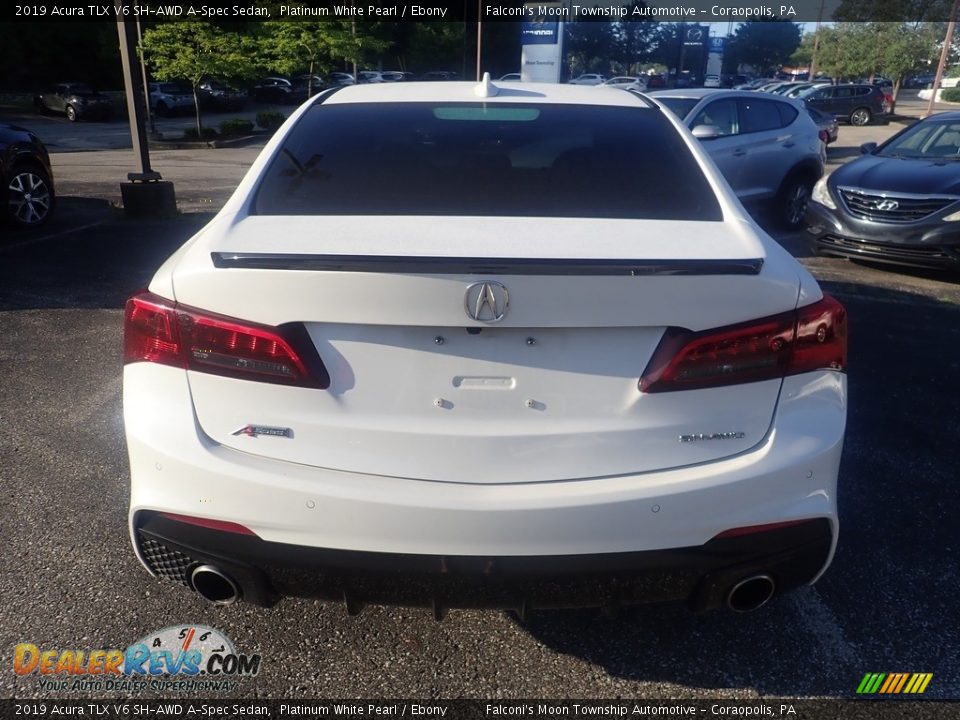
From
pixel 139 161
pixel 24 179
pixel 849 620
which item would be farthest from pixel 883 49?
pixel 849 620

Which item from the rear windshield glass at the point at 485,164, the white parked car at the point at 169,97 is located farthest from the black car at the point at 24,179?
the white parked car at the point at 169,97

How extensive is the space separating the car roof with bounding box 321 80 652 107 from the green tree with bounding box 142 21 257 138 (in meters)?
21.5

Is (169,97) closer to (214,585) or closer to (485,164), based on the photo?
(485,164)

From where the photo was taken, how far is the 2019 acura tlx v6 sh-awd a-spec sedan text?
6.09ft

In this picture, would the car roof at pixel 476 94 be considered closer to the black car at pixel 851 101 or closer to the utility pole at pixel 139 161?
the utility pole at pixel 139 161

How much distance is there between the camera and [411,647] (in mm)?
2473

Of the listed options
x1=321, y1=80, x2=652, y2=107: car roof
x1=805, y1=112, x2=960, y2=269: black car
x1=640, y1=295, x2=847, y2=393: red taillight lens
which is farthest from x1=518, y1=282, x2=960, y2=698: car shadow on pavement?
x1=805, y1=112, x2=960, y2=269: black car

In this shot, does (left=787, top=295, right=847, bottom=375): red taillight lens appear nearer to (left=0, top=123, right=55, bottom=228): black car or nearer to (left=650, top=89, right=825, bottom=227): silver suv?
(left=650, top=89, right=825, bottom=227): silver suv

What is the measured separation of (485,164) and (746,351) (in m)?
1.23

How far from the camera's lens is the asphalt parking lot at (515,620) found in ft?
7.71

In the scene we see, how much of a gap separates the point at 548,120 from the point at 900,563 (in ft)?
6.99

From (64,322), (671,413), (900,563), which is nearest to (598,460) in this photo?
(671,413)

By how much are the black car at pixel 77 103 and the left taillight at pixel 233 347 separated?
114 feet

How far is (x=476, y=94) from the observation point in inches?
125
